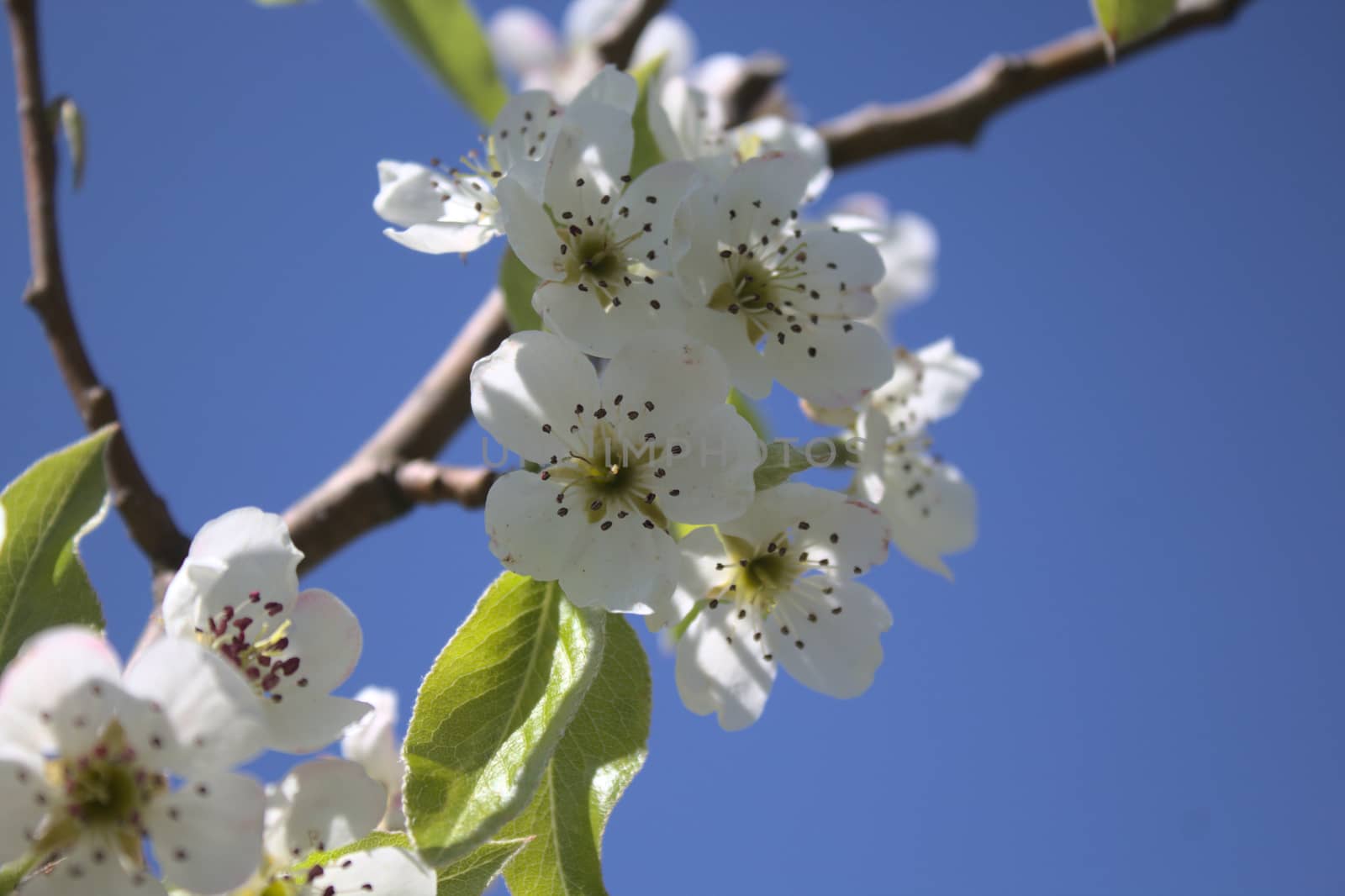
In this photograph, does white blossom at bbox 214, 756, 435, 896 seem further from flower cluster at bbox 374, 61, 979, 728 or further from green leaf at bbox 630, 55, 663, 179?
green leaf at bbox 630, 55, 663, 179

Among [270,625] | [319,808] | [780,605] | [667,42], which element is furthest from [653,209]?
[667,42]

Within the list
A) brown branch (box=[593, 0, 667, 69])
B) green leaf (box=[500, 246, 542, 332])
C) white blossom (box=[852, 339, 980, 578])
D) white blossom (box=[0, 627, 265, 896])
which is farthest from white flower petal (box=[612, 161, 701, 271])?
brown branch (box=[593, 0, 667, 69])

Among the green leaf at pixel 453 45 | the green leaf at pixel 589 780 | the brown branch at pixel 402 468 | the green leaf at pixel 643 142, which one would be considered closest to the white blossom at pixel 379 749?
the brown branch at pixel 402 468

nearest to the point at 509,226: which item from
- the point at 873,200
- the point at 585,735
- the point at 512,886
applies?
the point at 585,735

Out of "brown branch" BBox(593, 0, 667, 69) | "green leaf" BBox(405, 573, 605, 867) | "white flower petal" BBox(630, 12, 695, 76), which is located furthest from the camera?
"white flower petal" BBox(630, 12, 695, 76)

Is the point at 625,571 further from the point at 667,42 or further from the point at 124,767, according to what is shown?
the point at 667,42

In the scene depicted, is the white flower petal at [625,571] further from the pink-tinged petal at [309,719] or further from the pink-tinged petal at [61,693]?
the pink-tinged petal at [61,693]
